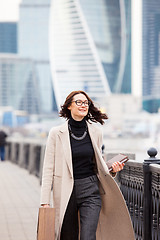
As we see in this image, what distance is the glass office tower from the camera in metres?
178

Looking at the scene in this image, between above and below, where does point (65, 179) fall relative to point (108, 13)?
below

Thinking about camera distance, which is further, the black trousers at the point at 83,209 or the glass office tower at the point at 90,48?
the glass office tower at the point at 90,48

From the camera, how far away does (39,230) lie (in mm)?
4723

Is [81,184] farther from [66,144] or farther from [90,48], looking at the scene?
[90,48]

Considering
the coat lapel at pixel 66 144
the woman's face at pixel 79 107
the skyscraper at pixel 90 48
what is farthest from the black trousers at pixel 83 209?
the skyscraper at pixel 90 48

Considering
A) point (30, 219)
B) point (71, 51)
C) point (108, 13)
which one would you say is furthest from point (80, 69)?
point (30, 219)

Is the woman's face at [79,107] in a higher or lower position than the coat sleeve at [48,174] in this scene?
higher

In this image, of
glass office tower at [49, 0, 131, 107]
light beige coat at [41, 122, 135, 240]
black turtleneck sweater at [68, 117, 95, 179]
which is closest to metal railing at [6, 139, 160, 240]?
light beige coat at [41, 122, 135, 240]

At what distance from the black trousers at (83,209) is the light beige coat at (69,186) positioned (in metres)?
0.06

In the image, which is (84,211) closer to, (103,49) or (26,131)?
(26,131)

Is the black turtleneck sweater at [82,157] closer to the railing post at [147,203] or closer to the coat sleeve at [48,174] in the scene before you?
the coat sleeve at [48,174]

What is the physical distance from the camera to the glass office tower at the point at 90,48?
178 m

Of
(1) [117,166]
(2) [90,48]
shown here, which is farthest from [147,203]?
(2) [90,48]

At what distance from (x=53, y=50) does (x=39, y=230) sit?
7361 inches
